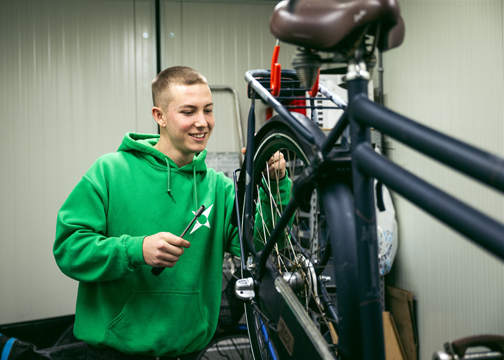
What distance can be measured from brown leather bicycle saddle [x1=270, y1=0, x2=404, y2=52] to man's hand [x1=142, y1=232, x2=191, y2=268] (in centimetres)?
54

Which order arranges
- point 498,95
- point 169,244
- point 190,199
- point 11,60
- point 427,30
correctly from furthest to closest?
point 11,60, point 427,30, point 498,95, point 190,199, point 169,244

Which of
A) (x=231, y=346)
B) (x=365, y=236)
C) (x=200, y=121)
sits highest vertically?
(x=200, y=121)

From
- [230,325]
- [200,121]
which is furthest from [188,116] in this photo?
[230,325]

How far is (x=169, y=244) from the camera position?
3.24ft

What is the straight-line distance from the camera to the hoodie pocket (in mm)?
1150

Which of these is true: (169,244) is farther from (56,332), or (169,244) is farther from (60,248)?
(56,332)

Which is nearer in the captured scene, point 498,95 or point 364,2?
point 364,2

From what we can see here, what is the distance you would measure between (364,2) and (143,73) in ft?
9.24

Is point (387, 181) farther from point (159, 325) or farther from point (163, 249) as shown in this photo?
point (159, 325)

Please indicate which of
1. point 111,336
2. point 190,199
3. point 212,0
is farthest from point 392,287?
point 212,0

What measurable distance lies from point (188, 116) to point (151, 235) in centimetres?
38

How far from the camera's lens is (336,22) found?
0.64 meters

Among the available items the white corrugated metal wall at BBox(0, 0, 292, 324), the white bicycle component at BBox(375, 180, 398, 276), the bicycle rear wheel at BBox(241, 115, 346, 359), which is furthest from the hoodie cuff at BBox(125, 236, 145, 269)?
the white corrugated metal wall at BBox(0, 0, 292, 324)

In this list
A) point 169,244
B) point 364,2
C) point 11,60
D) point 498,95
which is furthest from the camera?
point 11,60
